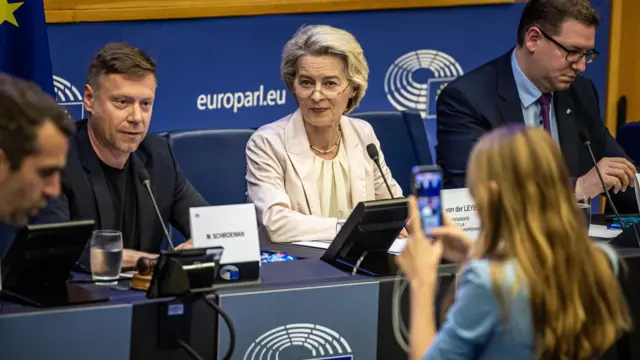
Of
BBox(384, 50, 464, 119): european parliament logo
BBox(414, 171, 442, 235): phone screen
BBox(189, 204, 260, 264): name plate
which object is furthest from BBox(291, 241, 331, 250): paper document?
BBox(384, 50, 464, 119): european parliament logo

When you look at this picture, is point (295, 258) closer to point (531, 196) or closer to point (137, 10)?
point (531, 196)

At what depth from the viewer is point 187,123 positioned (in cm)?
480

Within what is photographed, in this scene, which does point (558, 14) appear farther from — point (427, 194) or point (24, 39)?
point (427, 194)

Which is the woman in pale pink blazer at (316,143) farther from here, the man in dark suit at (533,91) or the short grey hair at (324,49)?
the man in dark suit at (533,91)

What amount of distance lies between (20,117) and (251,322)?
84cm

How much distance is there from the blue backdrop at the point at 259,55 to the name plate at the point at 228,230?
191cm

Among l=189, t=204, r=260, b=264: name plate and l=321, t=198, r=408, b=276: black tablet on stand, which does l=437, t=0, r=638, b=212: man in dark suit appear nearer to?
l=321, t=198, r=408, b=276: black tablet on stand

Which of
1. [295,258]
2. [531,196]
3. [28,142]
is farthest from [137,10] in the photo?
[531,196]

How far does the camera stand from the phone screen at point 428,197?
7.57ft

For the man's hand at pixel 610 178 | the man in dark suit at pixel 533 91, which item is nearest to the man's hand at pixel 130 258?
the man in dark suit at pixel 533 91

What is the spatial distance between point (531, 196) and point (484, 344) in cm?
29

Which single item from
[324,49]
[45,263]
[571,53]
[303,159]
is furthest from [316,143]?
[45,263]

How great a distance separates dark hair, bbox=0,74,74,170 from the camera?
2.17 meters

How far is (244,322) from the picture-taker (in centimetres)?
273
